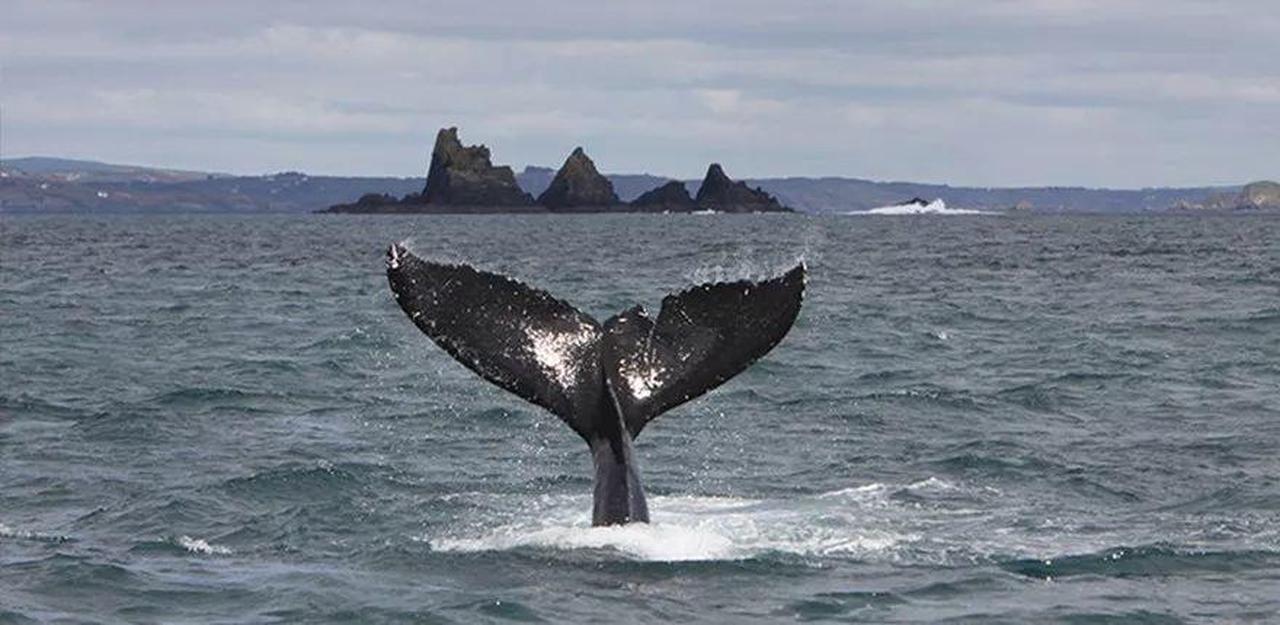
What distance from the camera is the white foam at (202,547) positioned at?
12977 mm

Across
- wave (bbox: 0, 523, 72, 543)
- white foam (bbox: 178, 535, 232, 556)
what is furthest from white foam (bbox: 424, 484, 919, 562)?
wave (bbox: 0, 523, 72, 543)

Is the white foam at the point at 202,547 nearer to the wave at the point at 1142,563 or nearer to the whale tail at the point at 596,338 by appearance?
the whale tail at the point at 596,338

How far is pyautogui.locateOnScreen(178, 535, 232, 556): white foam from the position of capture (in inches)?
511

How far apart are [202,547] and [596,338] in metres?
2.87

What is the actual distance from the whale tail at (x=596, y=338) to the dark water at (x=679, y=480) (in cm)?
91

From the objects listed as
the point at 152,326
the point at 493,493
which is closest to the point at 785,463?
the point at 493,493

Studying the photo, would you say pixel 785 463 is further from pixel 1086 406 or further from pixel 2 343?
pixel 2 343

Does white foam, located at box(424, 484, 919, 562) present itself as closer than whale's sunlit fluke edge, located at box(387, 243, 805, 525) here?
No

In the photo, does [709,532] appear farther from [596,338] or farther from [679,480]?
[679,480]

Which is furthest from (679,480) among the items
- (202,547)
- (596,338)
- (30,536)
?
(30,536)

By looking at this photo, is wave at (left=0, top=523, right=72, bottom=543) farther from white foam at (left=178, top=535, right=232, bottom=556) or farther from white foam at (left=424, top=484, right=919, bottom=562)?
white foam at (left=424, top=484, right=919, bottom=562)

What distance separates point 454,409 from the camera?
824 inches

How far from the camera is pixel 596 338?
12.2m

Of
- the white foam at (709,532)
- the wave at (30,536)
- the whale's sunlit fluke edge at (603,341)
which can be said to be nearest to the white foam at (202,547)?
the wave at (30,536)
